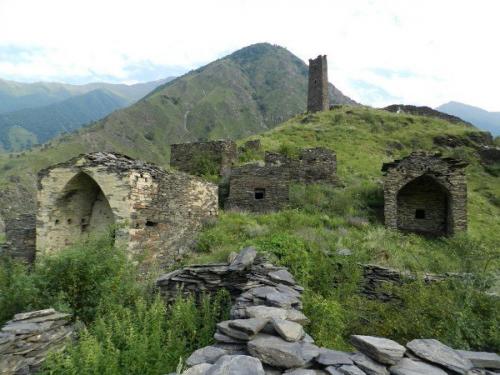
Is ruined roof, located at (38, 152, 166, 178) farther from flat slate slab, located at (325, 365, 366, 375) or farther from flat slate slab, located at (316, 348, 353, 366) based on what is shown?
flat slate slab, located at (325, 365, 366, 375)

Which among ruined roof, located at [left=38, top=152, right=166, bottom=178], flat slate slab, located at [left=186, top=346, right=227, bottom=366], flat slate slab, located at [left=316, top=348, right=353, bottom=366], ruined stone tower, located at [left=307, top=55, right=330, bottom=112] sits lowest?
flat slate slab, located at [left=186, top=346, right=227, bottom=366]

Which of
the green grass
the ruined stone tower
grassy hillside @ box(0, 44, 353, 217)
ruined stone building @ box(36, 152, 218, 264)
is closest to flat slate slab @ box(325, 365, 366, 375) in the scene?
the green grass

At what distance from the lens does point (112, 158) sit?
9227mm

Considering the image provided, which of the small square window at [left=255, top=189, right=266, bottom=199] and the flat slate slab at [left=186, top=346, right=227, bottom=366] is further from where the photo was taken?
the small square window at [left=255, top=189, right=266, bottom=199]

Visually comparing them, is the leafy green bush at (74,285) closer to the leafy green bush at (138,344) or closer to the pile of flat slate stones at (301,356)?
the leafy green bush at (138,344)

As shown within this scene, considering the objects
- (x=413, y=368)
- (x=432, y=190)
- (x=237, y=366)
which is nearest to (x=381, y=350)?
(x=413, y=368)

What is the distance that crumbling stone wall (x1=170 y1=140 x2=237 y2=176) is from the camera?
51.2 feet

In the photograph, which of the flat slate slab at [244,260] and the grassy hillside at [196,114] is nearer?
the flat slate slab at [244,260]

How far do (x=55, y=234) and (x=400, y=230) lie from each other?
12247 millimetres

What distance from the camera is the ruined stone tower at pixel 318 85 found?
126ft

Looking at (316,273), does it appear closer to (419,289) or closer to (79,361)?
(419,289)

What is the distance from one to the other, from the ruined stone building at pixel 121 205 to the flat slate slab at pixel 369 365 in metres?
6.46

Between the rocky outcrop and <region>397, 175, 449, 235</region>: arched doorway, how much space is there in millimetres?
12541

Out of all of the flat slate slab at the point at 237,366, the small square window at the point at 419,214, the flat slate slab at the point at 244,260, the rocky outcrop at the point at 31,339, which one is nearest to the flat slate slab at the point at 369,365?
the flat slate slab at the point at 237,366
